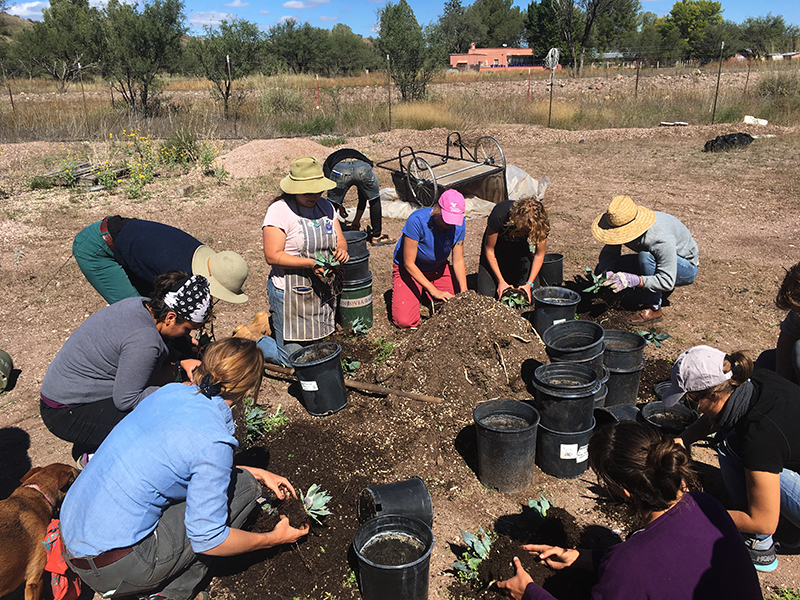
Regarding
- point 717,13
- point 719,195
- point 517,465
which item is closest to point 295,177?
point 517,465

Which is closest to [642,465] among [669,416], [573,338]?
[669,416]

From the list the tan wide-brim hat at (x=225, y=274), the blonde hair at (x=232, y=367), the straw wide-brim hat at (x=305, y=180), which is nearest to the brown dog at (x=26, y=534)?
the blonde hair at (x=232, y=367)

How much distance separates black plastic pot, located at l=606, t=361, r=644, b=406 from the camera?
397cm

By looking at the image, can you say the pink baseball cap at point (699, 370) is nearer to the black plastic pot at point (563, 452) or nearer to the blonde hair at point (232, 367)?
the black plastic pot at point (563, 452)

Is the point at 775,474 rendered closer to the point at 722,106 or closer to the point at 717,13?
the point at 722,106

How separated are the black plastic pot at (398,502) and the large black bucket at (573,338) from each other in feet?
4.76

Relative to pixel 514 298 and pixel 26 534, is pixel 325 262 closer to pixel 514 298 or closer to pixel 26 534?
pixel 514 298

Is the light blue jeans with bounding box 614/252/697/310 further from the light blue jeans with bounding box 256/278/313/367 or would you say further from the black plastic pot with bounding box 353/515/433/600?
the black plastic pot with bounding box 353/515/433/600

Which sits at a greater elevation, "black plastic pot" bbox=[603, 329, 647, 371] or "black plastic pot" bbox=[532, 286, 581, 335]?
"black plastic pot" bbox=[532, 286, 581, 335]

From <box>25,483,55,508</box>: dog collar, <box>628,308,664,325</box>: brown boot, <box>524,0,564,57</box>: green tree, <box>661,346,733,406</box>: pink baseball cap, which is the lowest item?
<box>628,308,664,325</box>: brown boot

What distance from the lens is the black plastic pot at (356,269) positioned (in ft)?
16.6

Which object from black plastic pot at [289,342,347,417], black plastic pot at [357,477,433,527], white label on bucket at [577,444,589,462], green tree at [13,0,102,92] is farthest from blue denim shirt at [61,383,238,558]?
green tree at [13,0,102,92]

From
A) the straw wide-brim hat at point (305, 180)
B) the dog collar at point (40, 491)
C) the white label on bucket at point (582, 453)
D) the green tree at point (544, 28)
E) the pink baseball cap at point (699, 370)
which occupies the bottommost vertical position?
the white label on bucket at point (582, 453)

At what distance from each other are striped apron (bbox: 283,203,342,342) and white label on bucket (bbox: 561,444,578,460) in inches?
93.5
